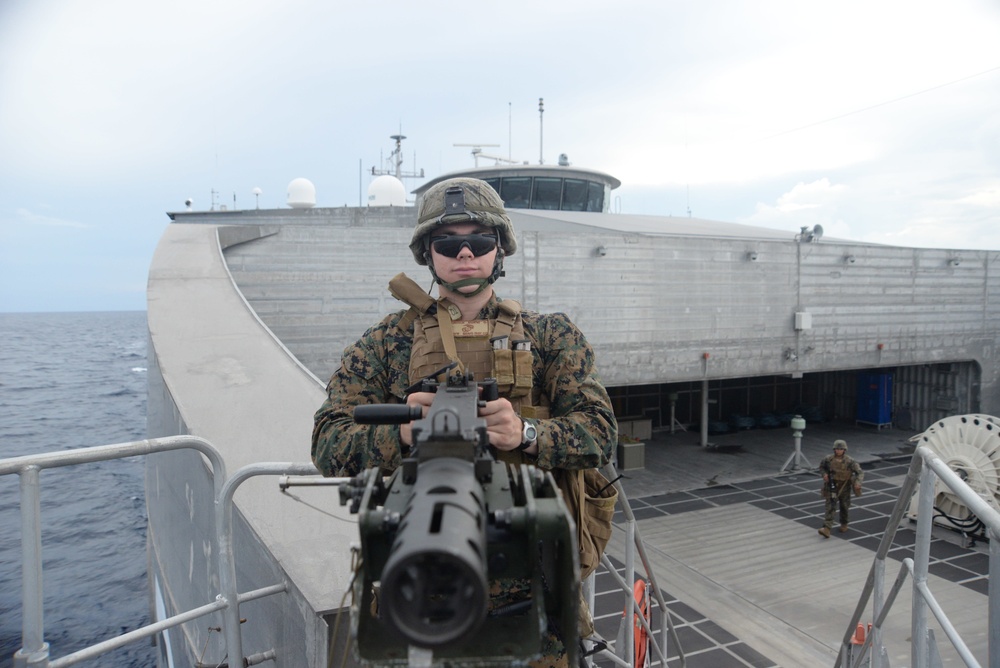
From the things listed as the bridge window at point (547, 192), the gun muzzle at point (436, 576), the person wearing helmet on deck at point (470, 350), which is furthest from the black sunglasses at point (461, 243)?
the bridge window at point (547, 192)

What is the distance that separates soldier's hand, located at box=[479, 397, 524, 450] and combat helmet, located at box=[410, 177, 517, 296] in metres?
0.69

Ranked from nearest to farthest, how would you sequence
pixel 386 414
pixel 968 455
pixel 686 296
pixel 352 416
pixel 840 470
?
pixel 386 414 → pixel 352 416 → pixel 968 455 → pixel 840 470 → pixel 686 296

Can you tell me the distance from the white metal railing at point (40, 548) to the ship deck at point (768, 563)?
23.0ft

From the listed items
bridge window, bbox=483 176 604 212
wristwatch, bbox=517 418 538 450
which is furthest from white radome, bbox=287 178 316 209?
wristwatch, bbox=517 418 538 450

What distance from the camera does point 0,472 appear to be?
221 centimetres

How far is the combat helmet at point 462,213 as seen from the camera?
8.20 ft

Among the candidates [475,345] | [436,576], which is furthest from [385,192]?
[436,576]

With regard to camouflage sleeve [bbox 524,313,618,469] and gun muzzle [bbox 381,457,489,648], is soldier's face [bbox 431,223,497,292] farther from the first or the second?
gun muzzle [bbox 381,457,489,648]

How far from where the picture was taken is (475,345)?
251 centimetres

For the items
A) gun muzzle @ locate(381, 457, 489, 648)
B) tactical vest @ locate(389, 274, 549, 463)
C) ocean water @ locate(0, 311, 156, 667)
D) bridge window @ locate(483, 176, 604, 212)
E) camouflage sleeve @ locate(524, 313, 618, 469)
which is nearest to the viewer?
gun muzzle @ locate(381, 457, 489, 648)

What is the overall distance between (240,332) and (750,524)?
38.6 feet

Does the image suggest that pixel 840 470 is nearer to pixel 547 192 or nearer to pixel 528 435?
pixel 528 435

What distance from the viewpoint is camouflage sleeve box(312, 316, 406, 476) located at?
7.20 feet

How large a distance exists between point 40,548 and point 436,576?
5.87ft
